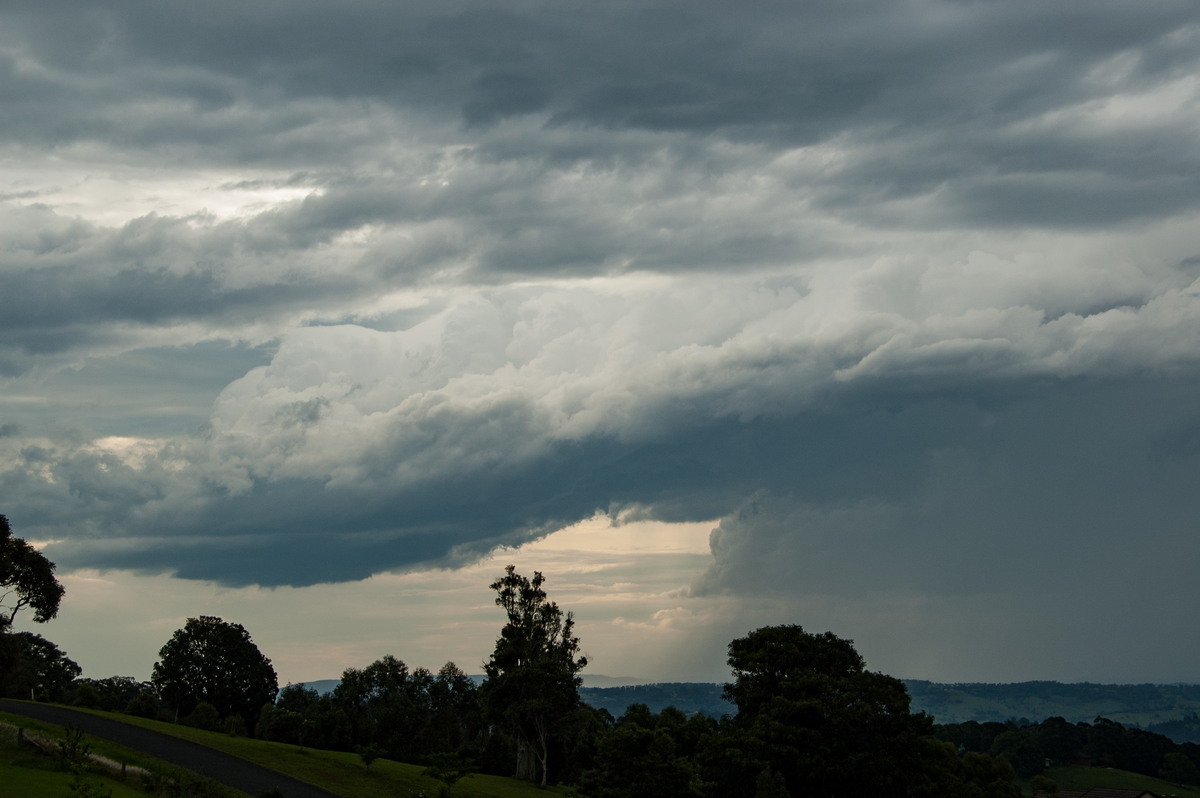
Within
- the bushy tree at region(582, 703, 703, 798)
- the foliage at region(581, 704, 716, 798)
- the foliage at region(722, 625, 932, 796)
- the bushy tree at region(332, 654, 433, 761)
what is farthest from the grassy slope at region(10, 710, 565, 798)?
the bushy tree at region(332, 654, 433, 761)

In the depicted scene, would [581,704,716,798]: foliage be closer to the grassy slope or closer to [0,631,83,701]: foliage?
the grassy slope

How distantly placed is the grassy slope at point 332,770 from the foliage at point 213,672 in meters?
50.0

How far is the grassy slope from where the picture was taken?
2790 inches

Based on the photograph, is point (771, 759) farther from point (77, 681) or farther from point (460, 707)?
point (77, 681)

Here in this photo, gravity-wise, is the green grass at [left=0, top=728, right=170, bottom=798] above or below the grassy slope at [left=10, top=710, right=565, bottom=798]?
above

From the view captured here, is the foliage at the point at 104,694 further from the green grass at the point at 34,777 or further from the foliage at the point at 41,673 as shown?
the green grass at the point at 34,777

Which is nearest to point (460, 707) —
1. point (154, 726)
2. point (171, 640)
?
point (171, 640)

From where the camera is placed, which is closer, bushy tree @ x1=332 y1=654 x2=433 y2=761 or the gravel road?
the gravel road

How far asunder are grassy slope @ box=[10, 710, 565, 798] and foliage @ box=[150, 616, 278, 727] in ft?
164

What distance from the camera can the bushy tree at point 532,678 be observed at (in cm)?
10275

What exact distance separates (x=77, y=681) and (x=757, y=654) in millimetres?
125235

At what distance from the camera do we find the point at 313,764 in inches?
3034

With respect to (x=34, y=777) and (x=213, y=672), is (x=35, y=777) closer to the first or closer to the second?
(x=34, y=777)

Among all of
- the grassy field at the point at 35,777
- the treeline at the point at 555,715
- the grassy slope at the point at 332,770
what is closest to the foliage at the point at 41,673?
the treeline at the point at 555,715
